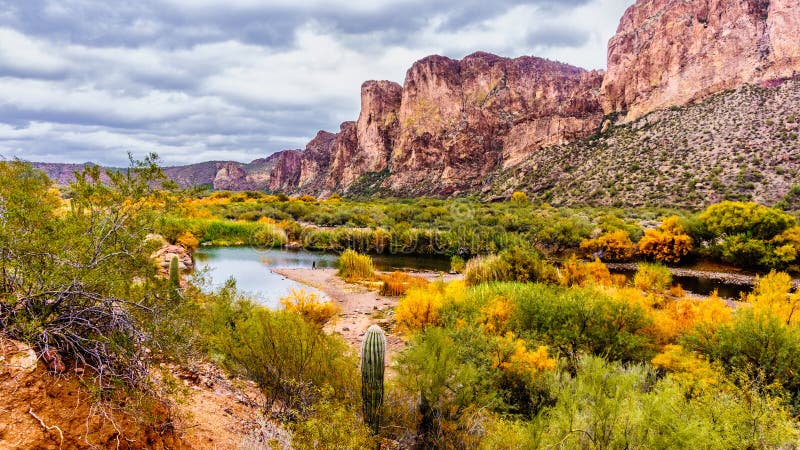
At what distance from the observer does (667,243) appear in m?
24.9

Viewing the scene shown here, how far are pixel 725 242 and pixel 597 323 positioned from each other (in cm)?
2098

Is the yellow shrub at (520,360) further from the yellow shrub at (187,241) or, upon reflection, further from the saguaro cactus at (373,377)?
the yellow shrub at (187,241)

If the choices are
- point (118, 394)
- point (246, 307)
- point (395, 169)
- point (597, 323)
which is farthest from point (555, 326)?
point (395, 169)

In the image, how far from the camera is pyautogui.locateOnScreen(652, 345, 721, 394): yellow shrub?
656cm

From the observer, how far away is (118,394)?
10.4 feet

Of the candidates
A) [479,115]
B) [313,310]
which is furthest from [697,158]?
[479,115]

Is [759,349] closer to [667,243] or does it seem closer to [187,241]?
[667,243]

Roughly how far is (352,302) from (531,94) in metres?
101

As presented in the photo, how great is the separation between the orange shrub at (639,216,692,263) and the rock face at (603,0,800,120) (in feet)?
129

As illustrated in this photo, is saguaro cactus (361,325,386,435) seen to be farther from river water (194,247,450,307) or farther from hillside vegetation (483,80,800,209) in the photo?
hillside vegetation (483,80,800,209)

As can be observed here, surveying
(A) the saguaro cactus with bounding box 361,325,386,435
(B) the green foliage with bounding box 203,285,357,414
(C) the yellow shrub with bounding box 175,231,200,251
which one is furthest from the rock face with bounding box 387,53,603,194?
(A) the saguaro cactus with bounding box 361,325,386,435

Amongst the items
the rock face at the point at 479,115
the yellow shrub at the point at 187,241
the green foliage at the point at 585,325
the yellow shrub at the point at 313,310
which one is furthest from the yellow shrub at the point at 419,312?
the rock face at the point at 479,115

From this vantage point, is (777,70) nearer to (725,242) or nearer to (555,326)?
(725,242)

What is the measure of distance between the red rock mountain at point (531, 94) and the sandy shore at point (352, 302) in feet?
182
